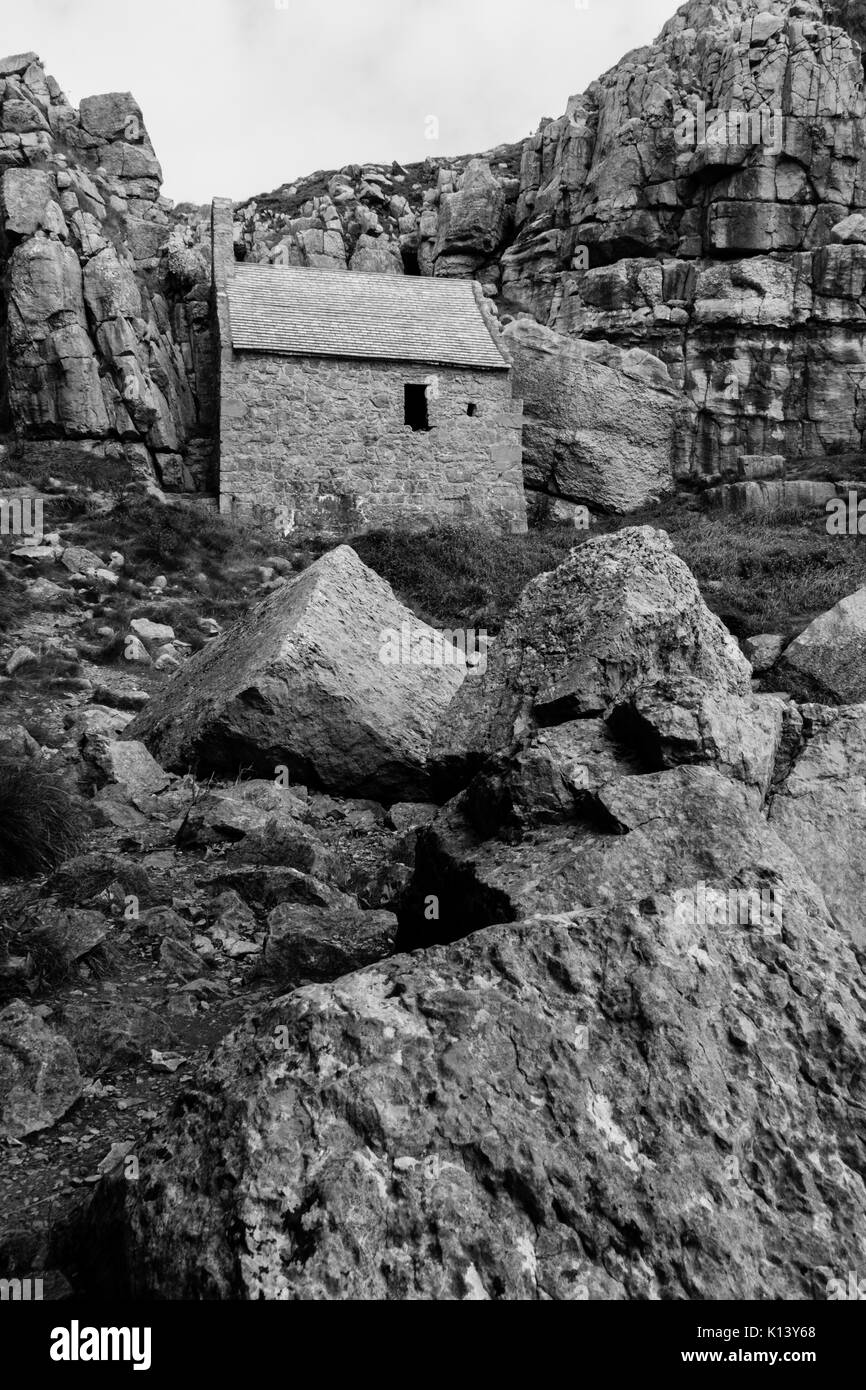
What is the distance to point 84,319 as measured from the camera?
2792 cm

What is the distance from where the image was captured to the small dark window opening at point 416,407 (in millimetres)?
28625

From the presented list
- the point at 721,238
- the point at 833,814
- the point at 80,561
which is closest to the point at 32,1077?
the point at 833,814

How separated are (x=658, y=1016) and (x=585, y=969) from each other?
323mm

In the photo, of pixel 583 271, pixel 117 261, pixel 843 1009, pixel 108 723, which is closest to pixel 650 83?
pixel 583 271

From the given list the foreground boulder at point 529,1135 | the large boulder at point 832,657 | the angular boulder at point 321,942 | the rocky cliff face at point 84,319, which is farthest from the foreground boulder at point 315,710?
the rocky cliff face at point 84,319

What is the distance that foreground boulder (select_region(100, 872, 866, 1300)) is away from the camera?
3129mm

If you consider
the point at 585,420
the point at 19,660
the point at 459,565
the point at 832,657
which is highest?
the point at 585,420

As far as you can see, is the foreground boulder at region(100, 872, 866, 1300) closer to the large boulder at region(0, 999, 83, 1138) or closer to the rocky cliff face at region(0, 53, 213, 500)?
the large boulder at region(0, 999, 83, 1138)

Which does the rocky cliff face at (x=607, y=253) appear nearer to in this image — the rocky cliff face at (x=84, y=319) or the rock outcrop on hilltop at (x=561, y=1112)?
the rocky cliff face at (x=84, y=319)

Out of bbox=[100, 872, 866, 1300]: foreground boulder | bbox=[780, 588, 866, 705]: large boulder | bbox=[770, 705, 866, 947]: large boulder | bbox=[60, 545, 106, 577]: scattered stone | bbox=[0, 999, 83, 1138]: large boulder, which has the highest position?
bbox=[60, 545, 106, 577]: scattered stone

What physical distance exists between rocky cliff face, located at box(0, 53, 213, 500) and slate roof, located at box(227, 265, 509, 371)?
9.82 ft

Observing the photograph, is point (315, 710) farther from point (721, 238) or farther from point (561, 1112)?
point (721, 238)

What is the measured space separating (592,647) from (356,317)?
79.2 ft

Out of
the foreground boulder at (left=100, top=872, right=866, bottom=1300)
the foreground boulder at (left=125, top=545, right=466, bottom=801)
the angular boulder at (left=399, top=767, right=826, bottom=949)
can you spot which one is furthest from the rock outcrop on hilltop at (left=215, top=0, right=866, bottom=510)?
the foreground boulder at (left=100, top=872, right=866, bottom=1300)
